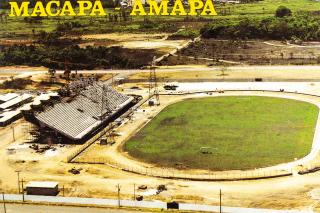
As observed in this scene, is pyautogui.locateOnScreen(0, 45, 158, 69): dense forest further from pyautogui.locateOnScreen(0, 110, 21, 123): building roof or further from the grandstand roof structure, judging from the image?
pyautogui.locateOnScreen(0, 110, 21, 123): building roof

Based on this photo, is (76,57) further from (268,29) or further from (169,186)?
(169,186)

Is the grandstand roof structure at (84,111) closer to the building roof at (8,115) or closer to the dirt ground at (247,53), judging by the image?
the building roof at (8,115)

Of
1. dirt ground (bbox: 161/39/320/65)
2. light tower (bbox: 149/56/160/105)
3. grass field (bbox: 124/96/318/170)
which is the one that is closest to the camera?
grass field (bbox: 124/96/318/170)

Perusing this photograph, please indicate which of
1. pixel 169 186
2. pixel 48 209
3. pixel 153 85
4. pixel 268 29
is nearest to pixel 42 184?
pixel 48 209

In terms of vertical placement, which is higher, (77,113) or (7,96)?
(77,113)

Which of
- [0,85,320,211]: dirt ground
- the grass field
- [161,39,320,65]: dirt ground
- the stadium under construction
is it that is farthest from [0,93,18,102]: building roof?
[161,39,320,65]: dirt ground

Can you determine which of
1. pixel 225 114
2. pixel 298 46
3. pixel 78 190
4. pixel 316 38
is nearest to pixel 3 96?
pixel 225 114

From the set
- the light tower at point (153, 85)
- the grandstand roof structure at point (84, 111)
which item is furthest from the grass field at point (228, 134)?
the grandstand roof structure at point (84, 111)

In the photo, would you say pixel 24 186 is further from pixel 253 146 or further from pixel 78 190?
pixel 253 146
